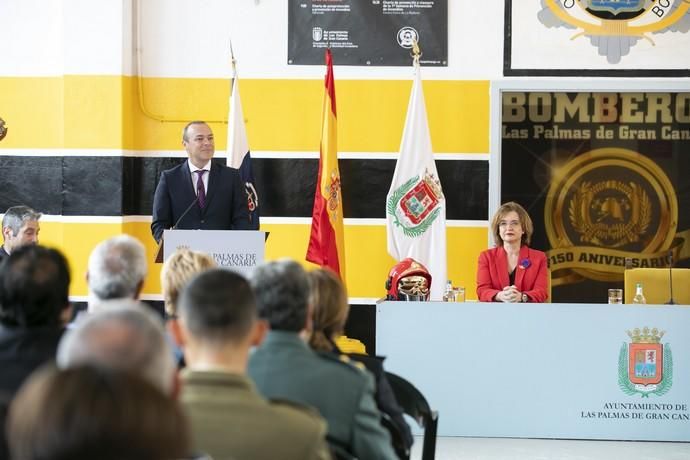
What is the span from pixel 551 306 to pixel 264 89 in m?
2.75

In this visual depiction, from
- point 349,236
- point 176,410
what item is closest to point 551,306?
point 349,236

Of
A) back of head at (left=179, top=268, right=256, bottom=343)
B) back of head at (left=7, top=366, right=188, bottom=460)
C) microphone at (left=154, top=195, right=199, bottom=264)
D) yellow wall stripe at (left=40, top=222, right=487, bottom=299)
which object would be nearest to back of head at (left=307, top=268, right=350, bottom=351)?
back of head at (left=179, top=268, right=256, bottom=343)

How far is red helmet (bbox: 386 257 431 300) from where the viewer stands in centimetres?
609

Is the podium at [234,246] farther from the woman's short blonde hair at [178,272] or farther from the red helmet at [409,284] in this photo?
the woman's short blonde hair at [178,272]

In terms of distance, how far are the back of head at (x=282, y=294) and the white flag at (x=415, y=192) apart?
459cm

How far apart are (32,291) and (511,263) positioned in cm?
414

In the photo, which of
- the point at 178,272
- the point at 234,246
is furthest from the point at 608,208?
the point at 178,272

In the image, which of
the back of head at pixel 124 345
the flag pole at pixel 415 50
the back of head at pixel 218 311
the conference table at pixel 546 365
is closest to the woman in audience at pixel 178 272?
the back of head at pixel 218 311

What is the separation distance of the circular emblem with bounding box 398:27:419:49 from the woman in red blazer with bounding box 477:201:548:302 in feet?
5.69

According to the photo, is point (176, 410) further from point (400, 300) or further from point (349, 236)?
point (349, 236)

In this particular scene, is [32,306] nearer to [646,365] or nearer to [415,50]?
[646,365]

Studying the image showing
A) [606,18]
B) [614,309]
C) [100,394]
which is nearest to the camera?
[100,394]

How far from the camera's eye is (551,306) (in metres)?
5.87

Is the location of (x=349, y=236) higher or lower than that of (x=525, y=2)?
lower
